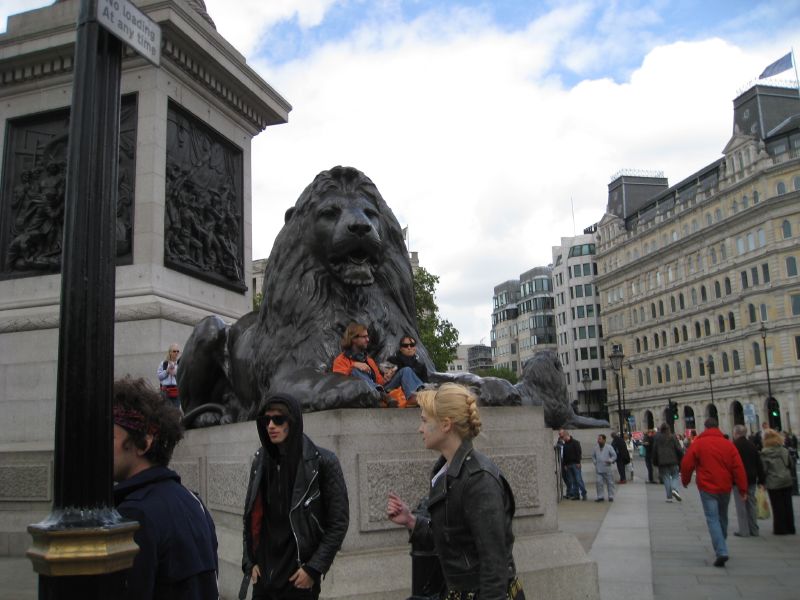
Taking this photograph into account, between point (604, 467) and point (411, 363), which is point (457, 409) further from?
point (604, 467)

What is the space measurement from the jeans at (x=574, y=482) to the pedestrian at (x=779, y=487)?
5.38 metres

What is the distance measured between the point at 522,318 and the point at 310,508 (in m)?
119

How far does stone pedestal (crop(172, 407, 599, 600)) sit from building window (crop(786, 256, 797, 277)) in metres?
65.3

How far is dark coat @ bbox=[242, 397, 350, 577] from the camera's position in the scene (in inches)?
137

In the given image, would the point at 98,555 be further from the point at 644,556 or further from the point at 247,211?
the point at 247,211

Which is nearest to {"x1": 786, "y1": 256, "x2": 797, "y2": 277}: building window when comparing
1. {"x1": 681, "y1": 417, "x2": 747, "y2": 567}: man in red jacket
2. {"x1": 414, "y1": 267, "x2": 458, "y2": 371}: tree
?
{"x1": 414, "y1": 267, "x2": 458, "y2": 371}: tree

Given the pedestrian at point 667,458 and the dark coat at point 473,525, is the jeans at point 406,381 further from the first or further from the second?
the pedestrian at point 667,458

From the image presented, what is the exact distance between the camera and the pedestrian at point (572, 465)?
16.2 metres

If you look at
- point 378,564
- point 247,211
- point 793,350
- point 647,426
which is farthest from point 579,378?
point 378,564

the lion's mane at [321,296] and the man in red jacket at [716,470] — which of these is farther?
the man in red jacket at [716,470]

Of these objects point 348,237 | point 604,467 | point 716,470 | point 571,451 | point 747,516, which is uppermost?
point 348,237

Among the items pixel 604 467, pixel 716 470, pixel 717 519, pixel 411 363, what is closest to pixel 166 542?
pixel 411 363

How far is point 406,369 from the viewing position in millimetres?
5625

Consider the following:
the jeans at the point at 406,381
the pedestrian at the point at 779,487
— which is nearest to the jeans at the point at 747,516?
the pedestrian at the point at 779,487
